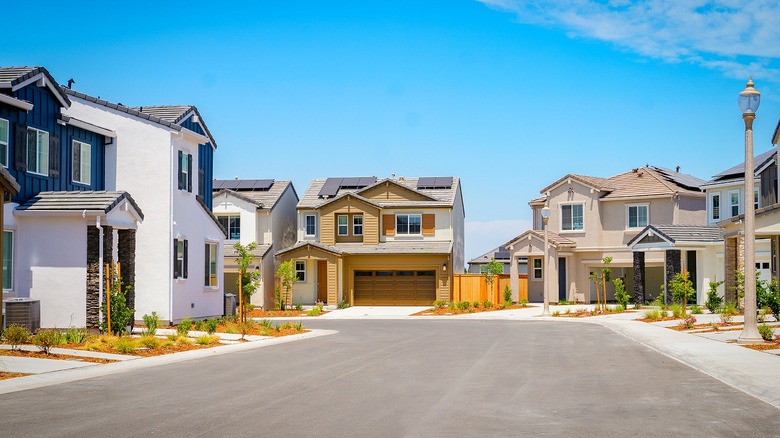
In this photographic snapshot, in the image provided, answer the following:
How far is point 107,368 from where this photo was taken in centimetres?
1662

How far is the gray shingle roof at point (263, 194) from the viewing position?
2087 inches

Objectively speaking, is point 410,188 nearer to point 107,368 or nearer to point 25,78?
point 25,78

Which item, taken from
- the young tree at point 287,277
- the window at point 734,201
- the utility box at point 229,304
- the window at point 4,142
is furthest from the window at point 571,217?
the window at point 4,142

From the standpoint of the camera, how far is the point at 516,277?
52875mm

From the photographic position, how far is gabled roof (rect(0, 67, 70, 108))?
2317 centimetres

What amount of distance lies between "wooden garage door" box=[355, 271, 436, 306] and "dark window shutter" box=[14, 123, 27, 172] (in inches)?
1215

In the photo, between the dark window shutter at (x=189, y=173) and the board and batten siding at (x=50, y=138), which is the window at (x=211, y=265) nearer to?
the dark window shutter at (x=189, y=173)

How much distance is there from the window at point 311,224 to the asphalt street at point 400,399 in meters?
35.1

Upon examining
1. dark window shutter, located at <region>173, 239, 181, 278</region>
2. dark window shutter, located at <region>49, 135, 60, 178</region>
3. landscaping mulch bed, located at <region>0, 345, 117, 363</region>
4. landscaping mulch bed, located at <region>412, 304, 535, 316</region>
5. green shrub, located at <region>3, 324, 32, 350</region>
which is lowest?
landscaping mulch bed, located at <region>412, 304, 535, 316</region>

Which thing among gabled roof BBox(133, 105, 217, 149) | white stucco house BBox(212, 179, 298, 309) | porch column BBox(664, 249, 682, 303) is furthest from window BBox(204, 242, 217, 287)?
porch column BBox(664, 249, 682, 303)

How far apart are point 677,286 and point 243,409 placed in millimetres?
28963

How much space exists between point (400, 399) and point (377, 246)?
40738 millimetres

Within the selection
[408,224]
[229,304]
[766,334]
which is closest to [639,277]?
[408,224]

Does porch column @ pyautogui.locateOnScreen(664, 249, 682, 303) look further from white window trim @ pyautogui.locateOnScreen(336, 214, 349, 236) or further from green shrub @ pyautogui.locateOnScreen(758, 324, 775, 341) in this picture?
green shrub @ pyautogui.locateOnScreen(758, 324, 775, 341)
